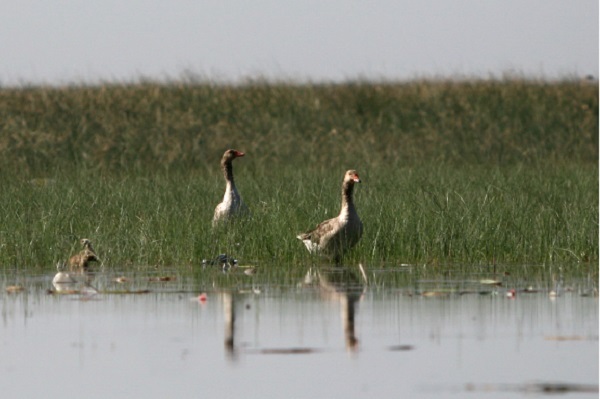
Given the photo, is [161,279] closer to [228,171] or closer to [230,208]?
[230,208]

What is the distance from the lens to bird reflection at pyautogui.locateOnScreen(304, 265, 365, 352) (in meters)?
9.28

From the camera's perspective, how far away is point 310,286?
12.2m

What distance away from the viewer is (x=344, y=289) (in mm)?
11875

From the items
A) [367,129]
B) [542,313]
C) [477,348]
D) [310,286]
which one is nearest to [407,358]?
[477,348]

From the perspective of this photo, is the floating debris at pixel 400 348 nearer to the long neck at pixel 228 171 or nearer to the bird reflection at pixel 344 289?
the bird reflection at pixel 344 289

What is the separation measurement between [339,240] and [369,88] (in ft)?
101

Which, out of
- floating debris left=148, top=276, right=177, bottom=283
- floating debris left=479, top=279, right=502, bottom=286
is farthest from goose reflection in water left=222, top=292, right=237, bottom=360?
floating debris left=479, top=279, right=502, bottom=286

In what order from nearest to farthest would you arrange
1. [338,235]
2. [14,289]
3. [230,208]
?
[14,289], [338,235], [230,208]

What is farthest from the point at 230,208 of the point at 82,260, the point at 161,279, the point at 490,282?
the point at 490,282

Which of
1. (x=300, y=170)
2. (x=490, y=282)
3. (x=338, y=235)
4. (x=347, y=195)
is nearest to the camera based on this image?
(x=490, y=282)

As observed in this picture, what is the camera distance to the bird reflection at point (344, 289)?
928cm

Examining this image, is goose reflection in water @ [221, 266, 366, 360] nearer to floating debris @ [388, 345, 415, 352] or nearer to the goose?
floating debris @ [388, 345, 415, 352]

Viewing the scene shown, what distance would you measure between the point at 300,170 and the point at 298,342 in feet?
64.8

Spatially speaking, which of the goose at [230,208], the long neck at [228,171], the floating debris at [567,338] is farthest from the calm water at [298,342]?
the long neck at [228,171]
